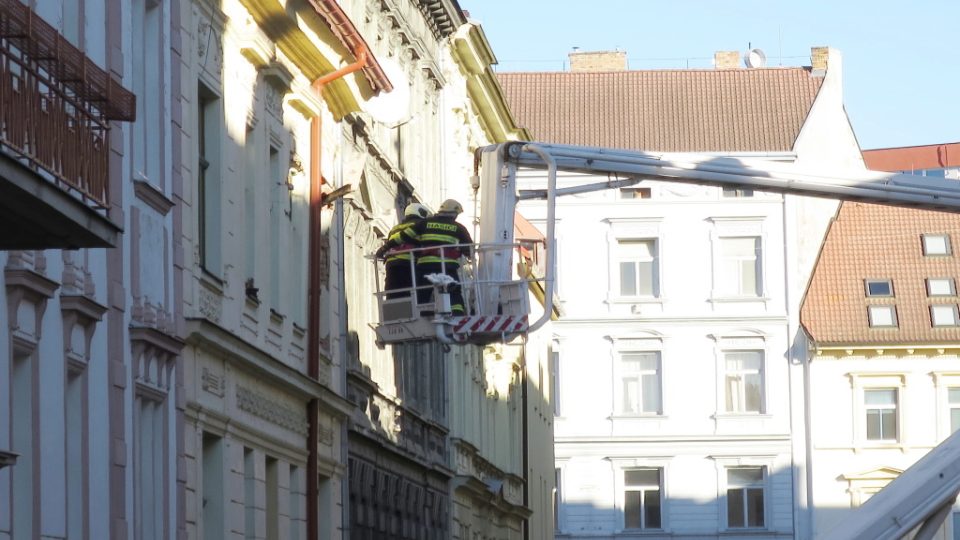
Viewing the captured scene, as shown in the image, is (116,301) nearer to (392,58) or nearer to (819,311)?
(392,58)

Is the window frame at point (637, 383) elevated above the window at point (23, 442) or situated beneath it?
elevated above

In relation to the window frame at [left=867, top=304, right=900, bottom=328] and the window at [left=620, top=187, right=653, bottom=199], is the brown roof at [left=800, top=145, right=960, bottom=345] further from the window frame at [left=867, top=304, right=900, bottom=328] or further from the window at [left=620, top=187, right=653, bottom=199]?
the window at [left=620, top=187, right=653, bottom=199]

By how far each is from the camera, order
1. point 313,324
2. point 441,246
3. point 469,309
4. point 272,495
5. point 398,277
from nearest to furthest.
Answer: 1. point 469,309
2. point 441,246
3. point 398,277
4. point 272,495
5. point 313,324

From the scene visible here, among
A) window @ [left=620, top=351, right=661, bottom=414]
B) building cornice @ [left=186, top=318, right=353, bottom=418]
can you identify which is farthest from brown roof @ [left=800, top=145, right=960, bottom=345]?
building cornice @ [left=186, top=318, right=353, bottom=418]

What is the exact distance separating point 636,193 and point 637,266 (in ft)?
6.74

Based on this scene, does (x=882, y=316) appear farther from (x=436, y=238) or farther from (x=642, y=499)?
(x=436, y=238)

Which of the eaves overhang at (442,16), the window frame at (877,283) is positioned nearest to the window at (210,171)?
the eaves overhang at (442,16)

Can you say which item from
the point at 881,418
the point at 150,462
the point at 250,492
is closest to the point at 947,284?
the point at 881,418

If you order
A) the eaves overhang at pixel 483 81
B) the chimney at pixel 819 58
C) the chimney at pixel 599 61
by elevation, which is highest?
the chimney at pixel 599 61

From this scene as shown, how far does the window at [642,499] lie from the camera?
204 feet

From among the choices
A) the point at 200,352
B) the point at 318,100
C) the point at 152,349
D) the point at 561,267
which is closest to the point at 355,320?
the point at 318,100

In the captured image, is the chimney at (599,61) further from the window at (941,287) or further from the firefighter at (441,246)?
the firefighter at (441,246)

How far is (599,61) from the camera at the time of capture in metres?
70.0

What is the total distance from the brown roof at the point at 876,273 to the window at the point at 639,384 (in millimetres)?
4395
